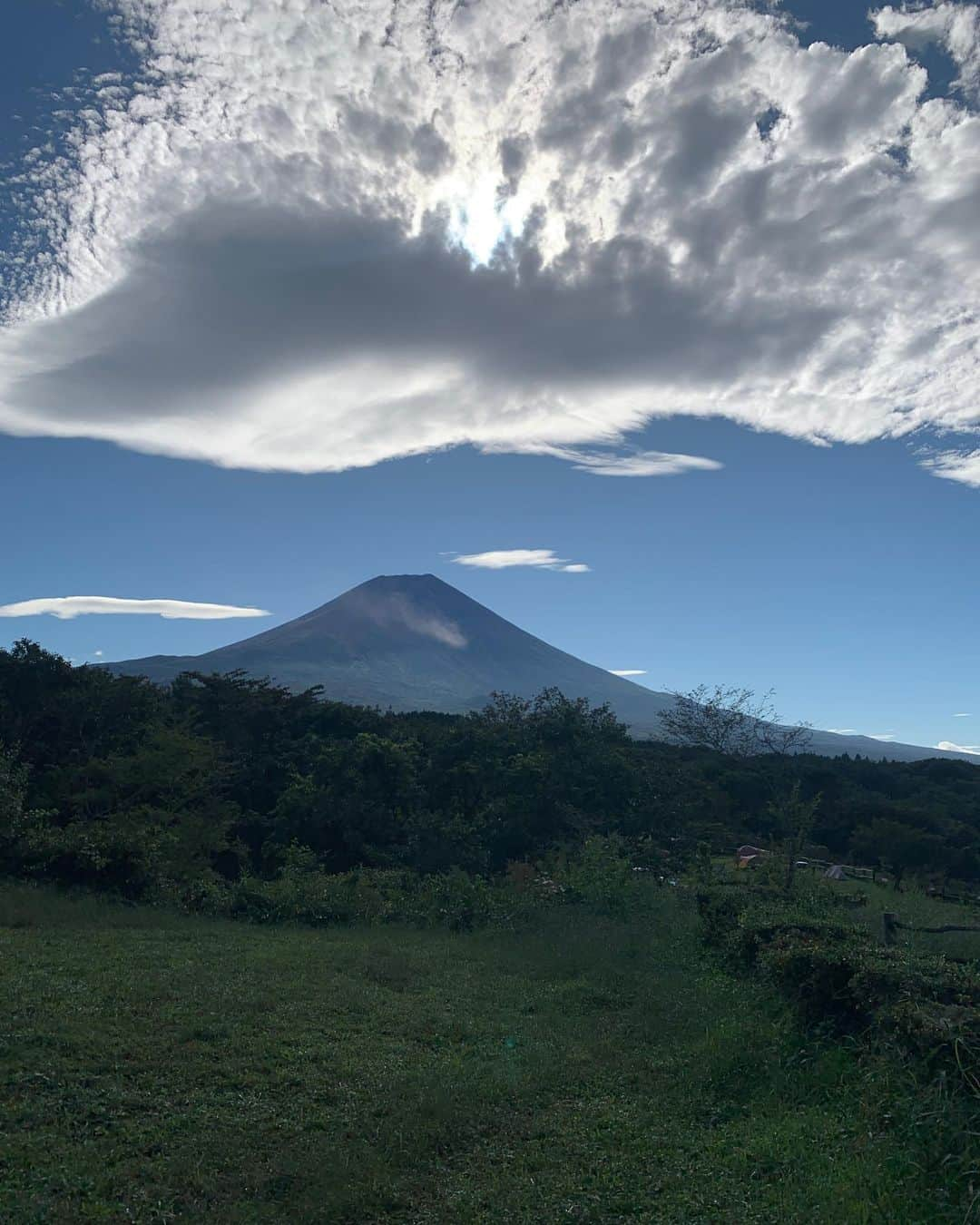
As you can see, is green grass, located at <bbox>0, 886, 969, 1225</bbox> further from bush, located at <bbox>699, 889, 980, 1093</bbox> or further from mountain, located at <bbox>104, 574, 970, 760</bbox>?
mountain, located at <bbox>104, 574, 970, 760</bbox>

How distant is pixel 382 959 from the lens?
10789mm

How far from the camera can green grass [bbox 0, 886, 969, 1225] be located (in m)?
4.56

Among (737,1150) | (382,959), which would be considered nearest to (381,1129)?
(737,1150)

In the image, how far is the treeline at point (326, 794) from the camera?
53.5ft

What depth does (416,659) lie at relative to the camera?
529 feet

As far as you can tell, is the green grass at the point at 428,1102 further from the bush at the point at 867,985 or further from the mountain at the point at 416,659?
the mountain at the point at 416,659

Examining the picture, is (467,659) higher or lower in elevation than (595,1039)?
higher

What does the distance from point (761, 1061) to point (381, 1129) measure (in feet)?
9.74

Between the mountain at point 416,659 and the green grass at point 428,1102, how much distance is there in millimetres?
110762

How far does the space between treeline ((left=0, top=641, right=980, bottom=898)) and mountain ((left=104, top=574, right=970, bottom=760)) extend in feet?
309

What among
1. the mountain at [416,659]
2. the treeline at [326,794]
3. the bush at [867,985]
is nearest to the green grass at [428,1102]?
the bush at [867,985]

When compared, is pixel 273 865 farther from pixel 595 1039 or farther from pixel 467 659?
pixel 467 659

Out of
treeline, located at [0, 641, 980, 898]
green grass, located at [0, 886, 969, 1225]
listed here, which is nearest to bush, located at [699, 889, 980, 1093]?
green grass, located at [0, 886, 969, 1225]

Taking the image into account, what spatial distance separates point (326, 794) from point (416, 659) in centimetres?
14099
